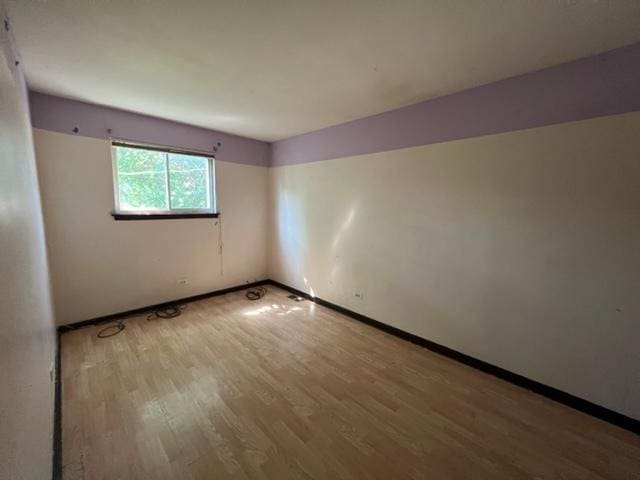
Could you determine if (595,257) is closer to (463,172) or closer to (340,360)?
(463,172)

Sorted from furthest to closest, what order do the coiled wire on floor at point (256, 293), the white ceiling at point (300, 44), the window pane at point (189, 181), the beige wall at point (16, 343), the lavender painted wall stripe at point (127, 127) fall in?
the coiled wire on floor at point (256, 293)
the window pane at point (189, 181)
the lavender painted wall stripe at point (127, 127)
the white ceiling at point (300, 44)
the beige wall at point (16, 343)

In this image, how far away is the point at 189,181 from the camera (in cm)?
334

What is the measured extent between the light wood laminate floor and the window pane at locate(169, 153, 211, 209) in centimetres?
169

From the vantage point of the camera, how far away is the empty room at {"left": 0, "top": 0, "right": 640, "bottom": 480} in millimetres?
1319

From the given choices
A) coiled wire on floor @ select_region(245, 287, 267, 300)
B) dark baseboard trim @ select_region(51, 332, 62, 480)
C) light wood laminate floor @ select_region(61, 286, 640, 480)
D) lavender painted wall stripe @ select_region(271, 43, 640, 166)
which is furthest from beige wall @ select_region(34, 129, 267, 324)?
lavender painted wall stripe @ select_region(271, 43, 640, 166)

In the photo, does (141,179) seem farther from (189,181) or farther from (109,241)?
(109,241)

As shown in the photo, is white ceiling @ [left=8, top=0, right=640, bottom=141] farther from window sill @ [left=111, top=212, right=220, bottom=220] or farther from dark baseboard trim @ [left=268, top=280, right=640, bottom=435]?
dark baseboard trim @ [left=268, top=280, right=640, bottom=435]

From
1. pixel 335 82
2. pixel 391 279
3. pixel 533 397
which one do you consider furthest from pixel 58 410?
pixel 533 397

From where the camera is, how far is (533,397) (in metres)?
1.87

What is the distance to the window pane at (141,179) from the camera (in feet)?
9.27

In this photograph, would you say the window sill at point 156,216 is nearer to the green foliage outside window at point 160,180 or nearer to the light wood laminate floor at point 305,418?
the green foliage outside window at point 160,180

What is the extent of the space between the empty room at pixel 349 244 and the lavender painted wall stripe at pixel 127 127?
24mm

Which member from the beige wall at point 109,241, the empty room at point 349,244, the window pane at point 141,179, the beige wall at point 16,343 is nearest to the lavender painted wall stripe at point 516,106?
the empty room at point 349,244

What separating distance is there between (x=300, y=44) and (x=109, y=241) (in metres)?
2.77
